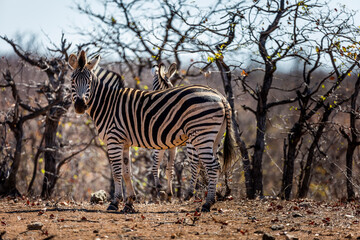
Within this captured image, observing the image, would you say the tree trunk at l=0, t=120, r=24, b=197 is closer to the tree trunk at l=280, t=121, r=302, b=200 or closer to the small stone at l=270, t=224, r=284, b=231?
the tree trunk at l=280, t=121, r=302, b=200

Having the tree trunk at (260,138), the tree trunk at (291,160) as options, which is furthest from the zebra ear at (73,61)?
the tree trunk at (291,160)

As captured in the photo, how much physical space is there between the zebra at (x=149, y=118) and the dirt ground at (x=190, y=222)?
0.59 meters

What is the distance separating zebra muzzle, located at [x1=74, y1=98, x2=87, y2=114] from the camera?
7355mm

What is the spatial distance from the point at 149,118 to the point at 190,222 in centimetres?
218

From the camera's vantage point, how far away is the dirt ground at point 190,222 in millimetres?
5414

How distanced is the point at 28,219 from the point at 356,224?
15.4 feet

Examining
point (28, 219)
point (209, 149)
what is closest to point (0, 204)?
point (28, 219)

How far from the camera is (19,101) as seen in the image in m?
10.1

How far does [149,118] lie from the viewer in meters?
7.62

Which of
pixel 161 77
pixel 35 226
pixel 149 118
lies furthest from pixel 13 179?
pixel 35 226

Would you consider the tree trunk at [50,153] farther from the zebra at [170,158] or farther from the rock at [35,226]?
the rock at [35,226]

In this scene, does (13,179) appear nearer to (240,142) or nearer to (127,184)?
(127,184)

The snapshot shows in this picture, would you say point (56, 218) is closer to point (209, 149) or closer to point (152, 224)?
point (152, 224)

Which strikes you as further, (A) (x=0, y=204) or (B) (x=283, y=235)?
(A) (x=0, y=204)
